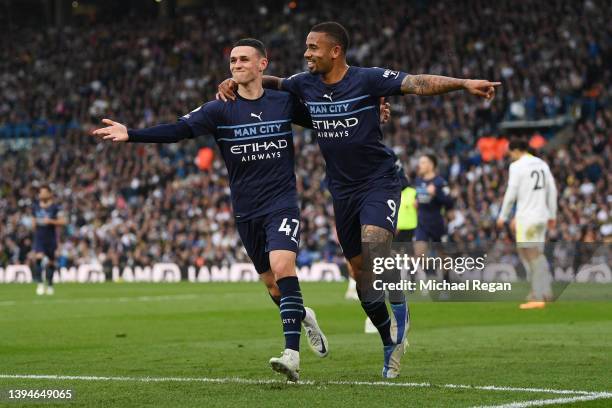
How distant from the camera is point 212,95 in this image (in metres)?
41.0

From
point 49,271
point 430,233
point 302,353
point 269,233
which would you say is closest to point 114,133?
point 269,233

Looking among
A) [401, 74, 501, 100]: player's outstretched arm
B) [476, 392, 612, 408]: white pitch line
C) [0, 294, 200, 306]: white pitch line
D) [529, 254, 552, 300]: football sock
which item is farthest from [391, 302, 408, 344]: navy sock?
[0, 294, 200, 306]: white pitch line

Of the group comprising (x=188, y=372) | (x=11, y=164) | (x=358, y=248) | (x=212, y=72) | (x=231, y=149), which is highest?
(x=212, y=72)

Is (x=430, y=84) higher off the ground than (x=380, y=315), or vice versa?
(x=430, y=84)

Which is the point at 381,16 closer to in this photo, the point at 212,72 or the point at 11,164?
the point at 212,72

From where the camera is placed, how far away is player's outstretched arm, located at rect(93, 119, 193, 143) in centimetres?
807

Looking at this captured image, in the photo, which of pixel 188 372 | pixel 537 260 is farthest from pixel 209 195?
pixel 188 372

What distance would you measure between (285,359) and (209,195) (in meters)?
29.2

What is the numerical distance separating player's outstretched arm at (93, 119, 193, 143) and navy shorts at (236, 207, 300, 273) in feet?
2.61

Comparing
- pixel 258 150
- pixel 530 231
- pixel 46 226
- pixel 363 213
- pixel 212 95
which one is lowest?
pixel 363 213

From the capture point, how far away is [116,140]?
800cm

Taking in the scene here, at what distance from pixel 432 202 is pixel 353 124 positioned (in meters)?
A: 10.1

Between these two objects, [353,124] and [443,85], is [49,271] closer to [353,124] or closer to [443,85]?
[353,124]

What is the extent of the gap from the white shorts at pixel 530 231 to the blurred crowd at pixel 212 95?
10.6 metres
